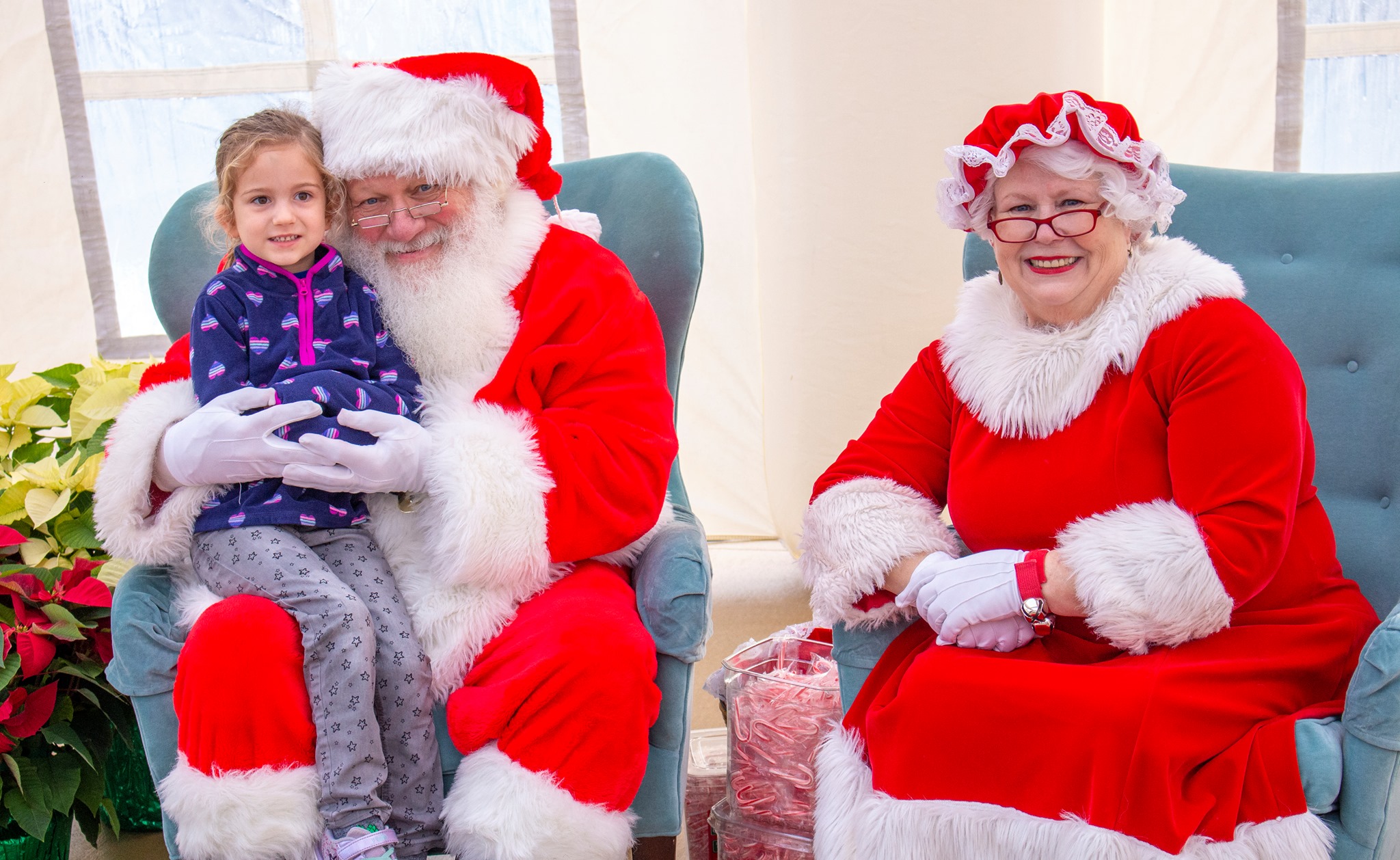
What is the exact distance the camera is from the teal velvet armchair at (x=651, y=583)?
161 centimetres

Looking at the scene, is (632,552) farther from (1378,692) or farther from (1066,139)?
(1378,692)

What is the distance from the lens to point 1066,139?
4.95ft

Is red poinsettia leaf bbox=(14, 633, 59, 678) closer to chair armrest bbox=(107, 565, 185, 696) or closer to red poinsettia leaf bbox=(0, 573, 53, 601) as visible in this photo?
red poinsettia leaf bbox=(0, 573, 53, 601)

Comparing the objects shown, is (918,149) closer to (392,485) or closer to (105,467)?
(392,485)

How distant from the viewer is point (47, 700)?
195cm

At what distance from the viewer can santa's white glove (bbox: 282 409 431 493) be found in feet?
5.49

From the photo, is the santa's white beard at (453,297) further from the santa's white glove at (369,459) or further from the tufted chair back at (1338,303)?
the tufted chair back at (1338,303)

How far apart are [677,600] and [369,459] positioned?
527 millimetres

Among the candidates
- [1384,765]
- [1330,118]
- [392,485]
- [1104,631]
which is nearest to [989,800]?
[1104,631]

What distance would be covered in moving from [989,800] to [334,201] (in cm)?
141

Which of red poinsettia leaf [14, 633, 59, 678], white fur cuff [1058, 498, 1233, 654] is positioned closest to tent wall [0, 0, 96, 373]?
red poinsettia leaf [14, 633, 59, 678]

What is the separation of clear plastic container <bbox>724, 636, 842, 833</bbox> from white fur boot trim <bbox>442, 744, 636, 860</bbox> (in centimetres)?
37

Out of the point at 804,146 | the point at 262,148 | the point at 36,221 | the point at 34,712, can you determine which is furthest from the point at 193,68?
the point at 34,712

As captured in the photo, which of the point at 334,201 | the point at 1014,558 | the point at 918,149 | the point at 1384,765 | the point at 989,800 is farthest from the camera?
the point at 918,149
